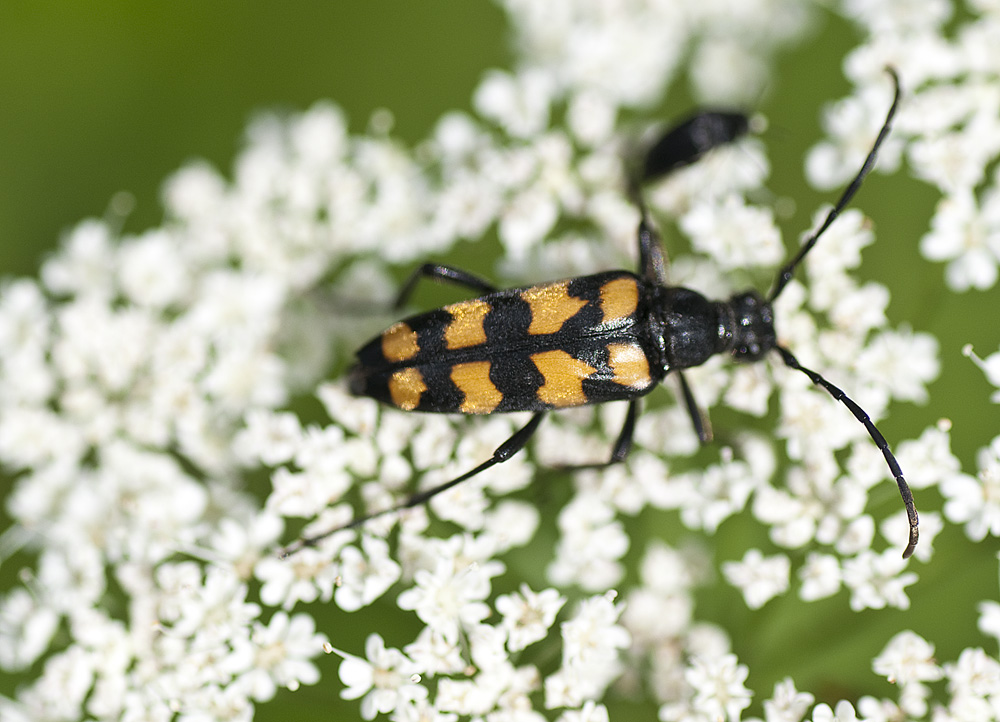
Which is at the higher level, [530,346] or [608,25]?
[608,25]

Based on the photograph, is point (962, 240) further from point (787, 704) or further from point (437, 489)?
point (437, 489)

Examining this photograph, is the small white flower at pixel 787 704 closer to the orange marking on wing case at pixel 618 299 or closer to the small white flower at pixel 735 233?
the orange marking on wing case at pixel 618 299

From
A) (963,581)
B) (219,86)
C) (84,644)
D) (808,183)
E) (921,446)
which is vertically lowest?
(84,644)

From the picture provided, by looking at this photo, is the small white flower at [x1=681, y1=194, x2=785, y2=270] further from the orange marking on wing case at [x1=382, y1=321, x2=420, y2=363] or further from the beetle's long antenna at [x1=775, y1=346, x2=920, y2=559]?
the orange marking on wing case at [x1=382, y1=321, x2=420, y2=363]

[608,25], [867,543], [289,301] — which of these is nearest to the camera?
[867,543]

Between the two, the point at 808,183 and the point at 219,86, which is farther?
the point at 219,86

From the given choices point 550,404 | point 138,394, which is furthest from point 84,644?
point 550,404

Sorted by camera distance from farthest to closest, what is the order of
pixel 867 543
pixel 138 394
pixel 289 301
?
pixel 289 301
pixel 138 394
pixel 867 543

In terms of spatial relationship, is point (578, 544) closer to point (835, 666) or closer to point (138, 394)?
point (835, 666)
